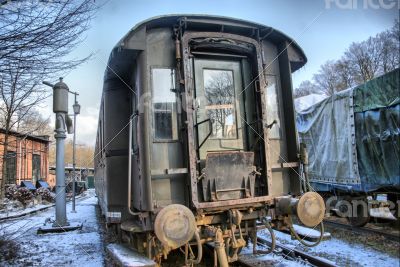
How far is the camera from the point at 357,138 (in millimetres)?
9305

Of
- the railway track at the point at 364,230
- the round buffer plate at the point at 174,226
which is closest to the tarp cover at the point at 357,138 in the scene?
the railway track at the point at 364,230

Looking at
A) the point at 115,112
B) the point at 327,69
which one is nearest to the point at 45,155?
the point at 327,69

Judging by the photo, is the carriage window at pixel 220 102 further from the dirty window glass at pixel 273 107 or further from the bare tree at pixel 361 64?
the bare tree at pixel 361 64

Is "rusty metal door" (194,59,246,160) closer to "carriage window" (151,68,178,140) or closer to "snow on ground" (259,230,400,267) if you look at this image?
"carriage window" (151,68,178,140)

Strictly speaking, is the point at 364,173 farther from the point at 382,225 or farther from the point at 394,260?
the point at 394,260

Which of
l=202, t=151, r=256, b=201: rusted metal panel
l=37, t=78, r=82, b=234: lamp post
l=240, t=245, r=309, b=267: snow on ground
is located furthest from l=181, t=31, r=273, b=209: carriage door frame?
l=37, t=78, r=82, b=234: lamp post

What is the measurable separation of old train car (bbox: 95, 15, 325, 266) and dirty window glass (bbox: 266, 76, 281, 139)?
16mm

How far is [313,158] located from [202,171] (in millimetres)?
7247

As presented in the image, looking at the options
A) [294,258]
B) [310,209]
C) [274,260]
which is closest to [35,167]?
[274,260]

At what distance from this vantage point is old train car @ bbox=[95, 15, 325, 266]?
4695 millimetres

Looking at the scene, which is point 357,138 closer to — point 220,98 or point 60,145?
point 220,98

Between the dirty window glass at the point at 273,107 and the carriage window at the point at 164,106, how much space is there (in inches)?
62.1

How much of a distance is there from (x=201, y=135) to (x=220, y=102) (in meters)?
0.60

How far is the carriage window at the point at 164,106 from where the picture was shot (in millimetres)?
4934
